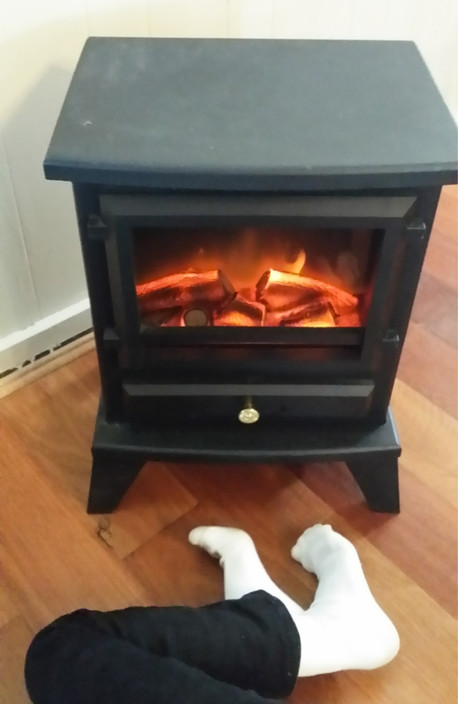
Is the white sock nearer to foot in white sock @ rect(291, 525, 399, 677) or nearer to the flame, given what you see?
foot in white sock @ rect(291, 525, 399, 677)

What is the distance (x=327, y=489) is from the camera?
3.92 feet

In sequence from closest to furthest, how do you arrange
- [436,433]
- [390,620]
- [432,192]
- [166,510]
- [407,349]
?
[432,192] < [390,620] < [166,510] < [436,433] < [407,349]

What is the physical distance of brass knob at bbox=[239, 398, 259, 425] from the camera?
40.1 inches

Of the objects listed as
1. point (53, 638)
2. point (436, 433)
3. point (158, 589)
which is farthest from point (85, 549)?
point (436, 433)

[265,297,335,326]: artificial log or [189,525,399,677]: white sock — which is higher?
[265,297,335,326]: artificial log

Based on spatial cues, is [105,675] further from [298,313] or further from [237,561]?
[298,313]

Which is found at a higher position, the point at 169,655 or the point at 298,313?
the point at 298,313

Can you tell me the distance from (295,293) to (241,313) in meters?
0.08

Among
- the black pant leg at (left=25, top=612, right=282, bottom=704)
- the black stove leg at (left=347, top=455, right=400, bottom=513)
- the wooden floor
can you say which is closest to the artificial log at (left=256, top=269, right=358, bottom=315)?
the black stove leg at (left=347, top=455, right=400, bottom=513)

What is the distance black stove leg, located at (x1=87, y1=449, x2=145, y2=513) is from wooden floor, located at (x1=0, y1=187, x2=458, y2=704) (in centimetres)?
3

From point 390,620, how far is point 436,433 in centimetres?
38

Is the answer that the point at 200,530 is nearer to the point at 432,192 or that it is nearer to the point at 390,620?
the point at 390,620

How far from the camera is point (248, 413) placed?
1025 mm

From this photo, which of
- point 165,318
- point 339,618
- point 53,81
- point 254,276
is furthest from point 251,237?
point 339,618
